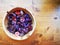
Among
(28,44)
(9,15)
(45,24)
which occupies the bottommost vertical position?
(28,44)

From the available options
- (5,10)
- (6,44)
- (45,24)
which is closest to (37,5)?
(45,24)

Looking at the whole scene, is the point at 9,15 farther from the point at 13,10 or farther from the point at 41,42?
the point at 41,42

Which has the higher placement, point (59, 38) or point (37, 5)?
point (37, 5)

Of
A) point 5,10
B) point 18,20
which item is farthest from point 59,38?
point 5,10

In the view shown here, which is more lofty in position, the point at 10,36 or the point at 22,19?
the point at 22,19

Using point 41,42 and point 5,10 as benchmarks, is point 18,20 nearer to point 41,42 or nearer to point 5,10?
point 5,10

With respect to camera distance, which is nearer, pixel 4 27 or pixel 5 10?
pixel 4 27
